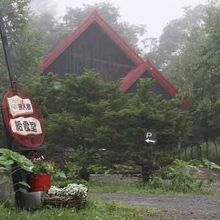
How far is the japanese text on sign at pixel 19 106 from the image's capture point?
23.9 feet

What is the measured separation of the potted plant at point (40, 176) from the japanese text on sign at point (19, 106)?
0.69 metres

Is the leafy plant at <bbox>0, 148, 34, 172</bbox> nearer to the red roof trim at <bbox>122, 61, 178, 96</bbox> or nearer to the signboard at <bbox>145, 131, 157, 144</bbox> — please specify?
the signboard at <bbox>145, 131, 157, 144</bbox>

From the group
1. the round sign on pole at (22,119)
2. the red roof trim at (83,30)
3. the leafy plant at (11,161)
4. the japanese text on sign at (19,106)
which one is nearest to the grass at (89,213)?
the leafy plant at (11,161)

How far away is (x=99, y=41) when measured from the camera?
2484 cm

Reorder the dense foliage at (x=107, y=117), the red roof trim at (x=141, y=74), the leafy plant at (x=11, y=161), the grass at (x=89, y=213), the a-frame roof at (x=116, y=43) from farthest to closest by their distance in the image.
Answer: the a-frame roof at (x=116, y=43) → the red roof trim at (x=141, y=74) → the dense foliage at (x=107, y=117) → the leafy plant at (x=11, y=161) → the grass at (x=89, y=213)

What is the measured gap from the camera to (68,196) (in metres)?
7.22

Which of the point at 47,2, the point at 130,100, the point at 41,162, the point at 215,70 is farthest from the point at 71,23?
the point at 41,162

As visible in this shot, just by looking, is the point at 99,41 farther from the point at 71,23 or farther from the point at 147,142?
the point at 71,23

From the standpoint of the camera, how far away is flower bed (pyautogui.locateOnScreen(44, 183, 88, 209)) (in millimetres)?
7035

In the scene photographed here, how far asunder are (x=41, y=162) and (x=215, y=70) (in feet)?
50.2

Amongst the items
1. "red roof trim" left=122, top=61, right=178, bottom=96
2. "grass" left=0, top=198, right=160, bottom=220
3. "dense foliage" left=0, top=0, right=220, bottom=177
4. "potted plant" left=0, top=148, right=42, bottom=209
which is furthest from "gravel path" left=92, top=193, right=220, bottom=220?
"red roof trim" left=122, top=61, right=178, bottom=96

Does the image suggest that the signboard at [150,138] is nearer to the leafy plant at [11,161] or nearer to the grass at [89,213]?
the grass at [89,213]

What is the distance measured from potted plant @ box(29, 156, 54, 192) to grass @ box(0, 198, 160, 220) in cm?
40

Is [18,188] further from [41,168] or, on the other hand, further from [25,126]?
[25,126]
